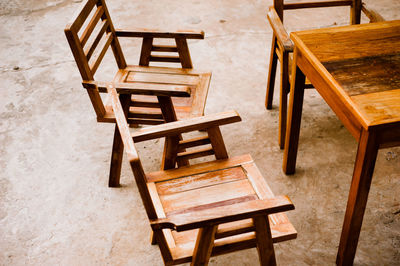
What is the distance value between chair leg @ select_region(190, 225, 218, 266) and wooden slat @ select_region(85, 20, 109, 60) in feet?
3.84

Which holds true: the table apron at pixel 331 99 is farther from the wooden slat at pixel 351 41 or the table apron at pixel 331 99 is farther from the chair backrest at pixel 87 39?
the chair backrest at pixel 87 39

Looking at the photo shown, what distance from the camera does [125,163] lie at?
2.57 meters

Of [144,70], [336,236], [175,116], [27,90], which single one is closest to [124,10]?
[27,90]

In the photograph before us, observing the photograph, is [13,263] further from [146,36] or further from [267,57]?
[267,57]

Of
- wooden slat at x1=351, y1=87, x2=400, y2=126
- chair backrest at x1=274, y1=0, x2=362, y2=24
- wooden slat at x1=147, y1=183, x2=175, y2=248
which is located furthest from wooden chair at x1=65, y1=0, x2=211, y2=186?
wooden slat at x1=351, y1=87, x2=400, y2=126

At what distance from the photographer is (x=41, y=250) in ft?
6.77

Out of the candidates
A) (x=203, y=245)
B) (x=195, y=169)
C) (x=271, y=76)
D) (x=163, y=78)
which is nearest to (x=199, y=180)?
(x=195, y=169)

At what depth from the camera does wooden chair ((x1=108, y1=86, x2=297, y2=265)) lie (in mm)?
1246

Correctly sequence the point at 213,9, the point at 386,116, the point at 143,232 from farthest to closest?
the point at 213,9 → the point at 143,232 → the point at 386,116

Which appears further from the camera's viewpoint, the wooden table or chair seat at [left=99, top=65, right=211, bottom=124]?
chair seat at [left=99, top=65, right=211, bottom=124]

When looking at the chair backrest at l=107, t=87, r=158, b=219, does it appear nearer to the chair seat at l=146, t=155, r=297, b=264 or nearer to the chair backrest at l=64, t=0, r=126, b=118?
the chair seat at l=146, t=155, r=297, b=264

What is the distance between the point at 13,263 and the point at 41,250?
14 cm

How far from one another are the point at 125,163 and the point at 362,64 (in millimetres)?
1538

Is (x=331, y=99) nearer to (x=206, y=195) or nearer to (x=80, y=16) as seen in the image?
(x=206, y=195)
